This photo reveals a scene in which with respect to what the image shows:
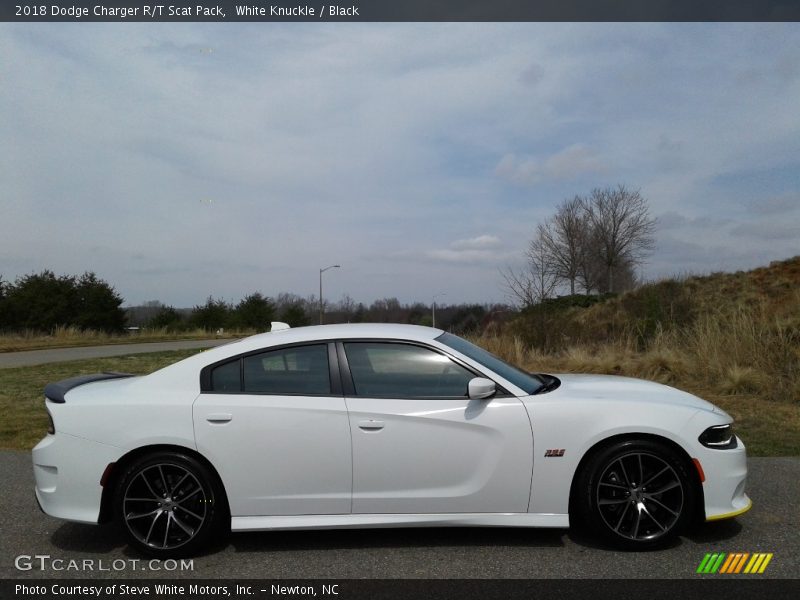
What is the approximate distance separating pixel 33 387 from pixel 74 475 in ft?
33.4

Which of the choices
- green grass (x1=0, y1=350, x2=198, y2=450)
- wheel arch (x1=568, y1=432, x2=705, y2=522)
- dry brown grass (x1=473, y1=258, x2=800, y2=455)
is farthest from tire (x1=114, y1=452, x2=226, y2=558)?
dry brown grass (x1=473, y1=258, x2=800, y2=455)

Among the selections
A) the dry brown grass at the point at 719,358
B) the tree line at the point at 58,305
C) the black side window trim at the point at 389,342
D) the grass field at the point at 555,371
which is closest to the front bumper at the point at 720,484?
the black side window trim at the point at 389,342

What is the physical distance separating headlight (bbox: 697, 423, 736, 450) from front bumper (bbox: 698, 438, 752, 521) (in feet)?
0.16

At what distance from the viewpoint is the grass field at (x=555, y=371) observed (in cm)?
802

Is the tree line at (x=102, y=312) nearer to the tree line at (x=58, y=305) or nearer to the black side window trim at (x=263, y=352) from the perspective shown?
the tree line at (x=58, y=305)

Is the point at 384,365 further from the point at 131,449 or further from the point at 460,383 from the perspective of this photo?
the point at 131,449

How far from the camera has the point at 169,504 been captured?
4297 millimetres

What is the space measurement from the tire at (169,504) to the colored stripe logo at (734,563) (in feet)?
9.62

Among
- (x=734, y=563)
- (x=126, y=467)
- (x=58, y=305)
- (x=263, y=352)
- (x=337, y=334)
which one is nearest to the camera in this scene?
(x=734, y=563)

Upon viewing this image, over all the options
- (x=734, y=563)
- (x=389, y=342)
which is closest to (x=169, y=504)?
(x=389, y=342)

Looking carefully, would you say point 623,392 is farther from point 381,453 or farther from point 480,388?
point 381,453

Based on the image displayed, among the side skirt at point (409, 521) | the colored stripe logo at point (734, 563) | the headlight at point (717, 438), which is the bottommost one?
the colored stripe logo at point (734, 563)

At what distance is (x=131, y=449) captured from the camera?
170 inches
